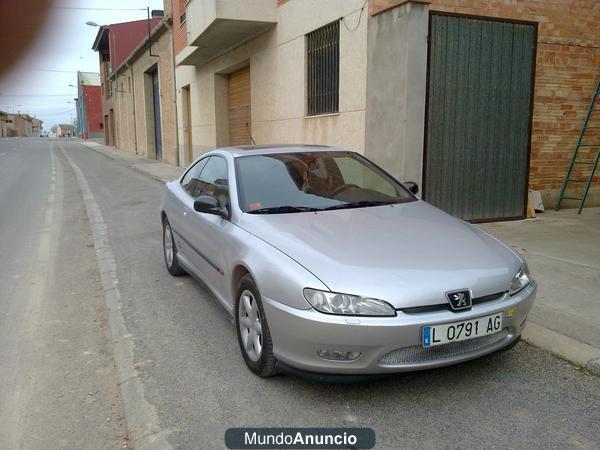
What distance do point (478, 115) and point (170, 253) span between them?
500 cm

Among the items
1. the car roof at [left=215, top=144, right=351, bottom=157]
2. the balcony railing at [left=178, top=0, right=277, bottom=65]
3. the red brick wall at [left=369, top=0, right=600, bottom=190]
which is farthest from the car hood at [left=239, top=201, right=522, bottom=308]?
the balcony railing at [left=178, top=0, right=277, bottom=65]

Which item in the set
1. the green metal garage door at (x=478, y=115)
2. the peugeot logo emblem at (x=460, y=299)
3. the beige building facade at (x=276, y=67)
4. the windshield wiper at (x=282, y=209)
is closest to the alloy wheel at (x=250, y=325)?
the windshield wiper at (x=282, y=209)

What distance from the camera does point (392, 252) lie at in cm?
348

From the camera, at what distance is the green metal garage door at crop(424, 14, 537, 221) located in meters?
8.02

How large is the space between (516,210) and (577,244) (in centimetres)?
204

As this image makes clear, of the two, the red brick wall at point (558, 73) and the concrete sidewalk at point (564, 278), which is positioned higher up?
the red brick wall at point (558, 73)

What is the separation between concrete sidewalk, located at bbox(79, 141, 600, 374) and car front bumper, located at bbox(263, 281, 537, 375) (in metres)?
0.90

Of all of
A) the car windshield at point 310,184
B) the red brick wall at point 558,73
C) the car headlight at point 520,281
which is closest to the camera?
the car headlight at point 520,281

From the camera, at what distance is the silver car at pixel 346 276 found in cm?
306

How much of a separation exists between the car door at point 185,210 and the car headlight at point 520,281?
2775mm

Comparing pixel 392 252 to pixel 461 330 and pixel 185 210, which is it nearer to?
pixel 461 330

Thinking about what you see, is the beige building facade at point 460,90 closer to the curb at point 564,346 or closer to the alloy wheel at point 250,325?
the curb at point 564,346

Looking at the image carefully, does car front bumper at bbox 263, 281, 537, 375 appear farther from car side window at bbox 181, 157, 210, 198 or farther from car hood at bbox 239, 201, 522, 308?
car side window at bbox 181, 157, 210, 198

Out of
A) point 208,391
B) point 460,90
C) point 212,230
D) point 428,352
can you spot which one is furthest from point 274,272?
point 460,90
